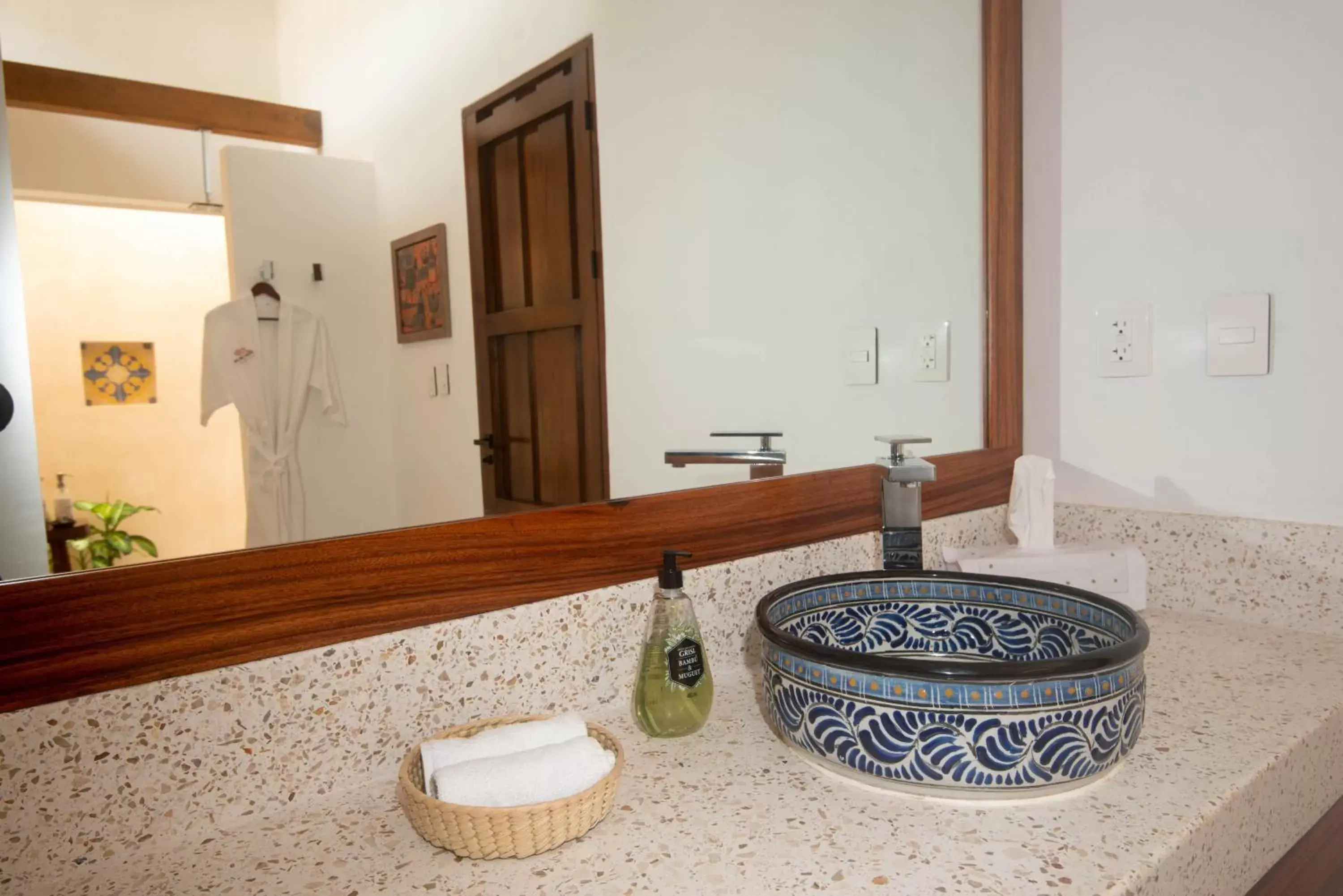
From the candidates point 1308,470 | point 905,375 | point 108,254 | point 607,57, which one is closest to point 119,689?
point 108,254

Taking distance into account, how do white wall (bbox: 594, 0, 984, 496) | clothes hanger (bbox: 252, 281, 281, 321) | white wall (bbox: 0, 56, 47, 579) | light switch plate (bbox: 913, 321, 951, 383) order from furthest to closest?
light switch plate (bbox: 913, 321, 951, 383)
white wall (bbox: 594, 0, 984, 496)
clothes hanger (bbox: 252, 281, 281, 321)
white wall (bbox: 0, 56, 47, 579)

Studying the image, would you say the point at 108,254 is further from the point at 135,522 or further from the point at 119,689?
the point at 119,689

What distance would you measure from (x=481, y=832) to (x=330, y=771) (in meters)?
0.20

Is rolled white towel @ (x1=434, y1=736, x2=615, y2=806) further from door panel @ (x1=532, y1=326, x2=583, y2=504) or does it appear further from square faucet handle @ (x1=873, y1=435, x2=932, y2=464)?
square faucet handle @ (x1=873, y1=435, x2=932, y2=464)

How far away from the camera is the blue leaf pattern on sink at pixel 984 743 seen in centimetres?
74

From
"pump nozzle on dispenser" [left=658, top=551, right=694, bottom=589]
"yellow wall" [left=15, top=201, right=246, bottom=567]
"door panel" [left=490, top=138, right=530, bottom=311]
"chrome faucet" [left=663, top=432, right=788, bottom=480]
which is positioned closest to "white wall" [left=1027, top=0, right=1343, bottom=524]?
"chrome faucet" [left=663, top=432, right=788, bottom=480]

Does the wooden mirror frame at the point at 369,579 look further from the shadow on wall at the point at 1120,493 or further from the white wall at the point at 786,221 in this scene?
the shadow on wall at the point at 1120,493

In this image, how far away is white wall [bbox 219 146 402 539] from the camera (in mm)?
719

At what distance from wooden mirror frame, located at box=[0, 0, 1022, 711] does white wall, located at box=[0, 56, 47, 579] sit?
0.03 metres

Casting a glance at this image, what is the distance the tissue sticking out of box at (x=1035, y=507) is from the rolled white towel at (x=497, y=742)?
2.72 feet

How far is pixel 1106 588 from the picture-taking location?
1.29 meters

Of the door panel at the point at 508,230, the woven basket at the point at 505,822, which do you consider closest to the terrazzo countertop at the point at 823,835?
the woven basket at the point at 505,822

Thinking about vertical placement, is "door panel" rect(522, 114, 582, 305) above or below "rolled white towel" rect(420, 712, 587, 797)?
above

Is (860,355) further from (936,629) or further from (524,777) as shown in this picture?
(524,777)
